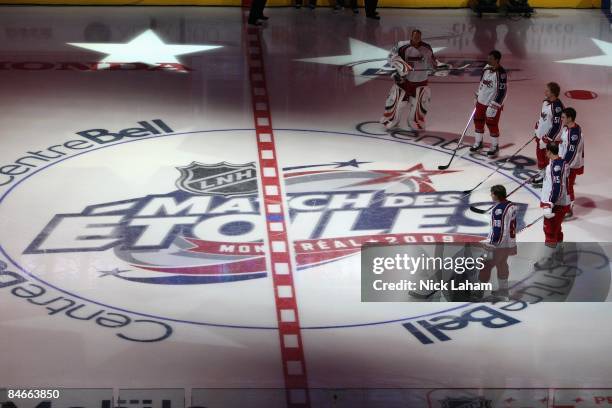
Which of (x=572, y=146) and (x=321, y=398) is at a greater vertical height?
(x=572, y=146)

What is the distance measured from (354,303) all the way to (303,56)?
21.8ft

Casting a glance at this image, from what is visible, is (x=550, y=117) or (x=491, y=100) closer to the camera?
(x=550, y=117)

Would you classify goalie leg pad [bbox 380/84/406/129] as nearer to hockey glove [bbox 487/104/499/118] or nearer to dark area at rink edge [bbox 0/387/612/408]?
hockey glove [bbox 487/104/499/118]

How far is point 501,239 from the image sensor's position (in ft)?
27.5

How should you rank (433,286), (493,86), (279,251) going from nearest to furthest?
(433,286) < (279,251) < (493,86)

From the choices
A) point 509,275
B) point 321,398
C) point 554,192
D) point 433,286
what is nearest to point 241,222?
point 433,286

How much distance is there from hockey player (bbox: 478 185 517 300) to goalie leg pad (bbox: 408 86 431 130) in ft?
11.6

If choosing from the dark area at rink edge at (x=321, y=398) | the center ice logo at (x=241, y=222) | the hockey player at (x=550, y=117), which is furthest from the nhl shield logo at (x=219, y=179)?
the dark area at rink edge at (x=321, y=398)

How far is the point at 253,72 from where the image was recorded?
13742 millimetres

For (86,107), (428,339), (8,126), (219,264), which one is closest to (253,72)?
(86,107)

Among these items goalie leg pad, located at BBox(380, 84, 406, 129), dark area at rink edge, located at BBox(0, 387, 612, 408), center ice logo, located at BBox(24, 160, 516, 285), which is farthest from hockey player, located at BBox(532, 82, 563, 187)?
dark area at rink edge, located at BBox(0, 387, 612, 408)

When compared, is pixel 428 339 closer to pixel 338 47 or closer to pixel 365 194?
pixel 365 194

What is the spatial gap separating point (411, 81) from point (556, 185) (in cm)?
334

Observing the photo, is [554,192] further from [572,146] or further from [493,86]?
[493,86]
